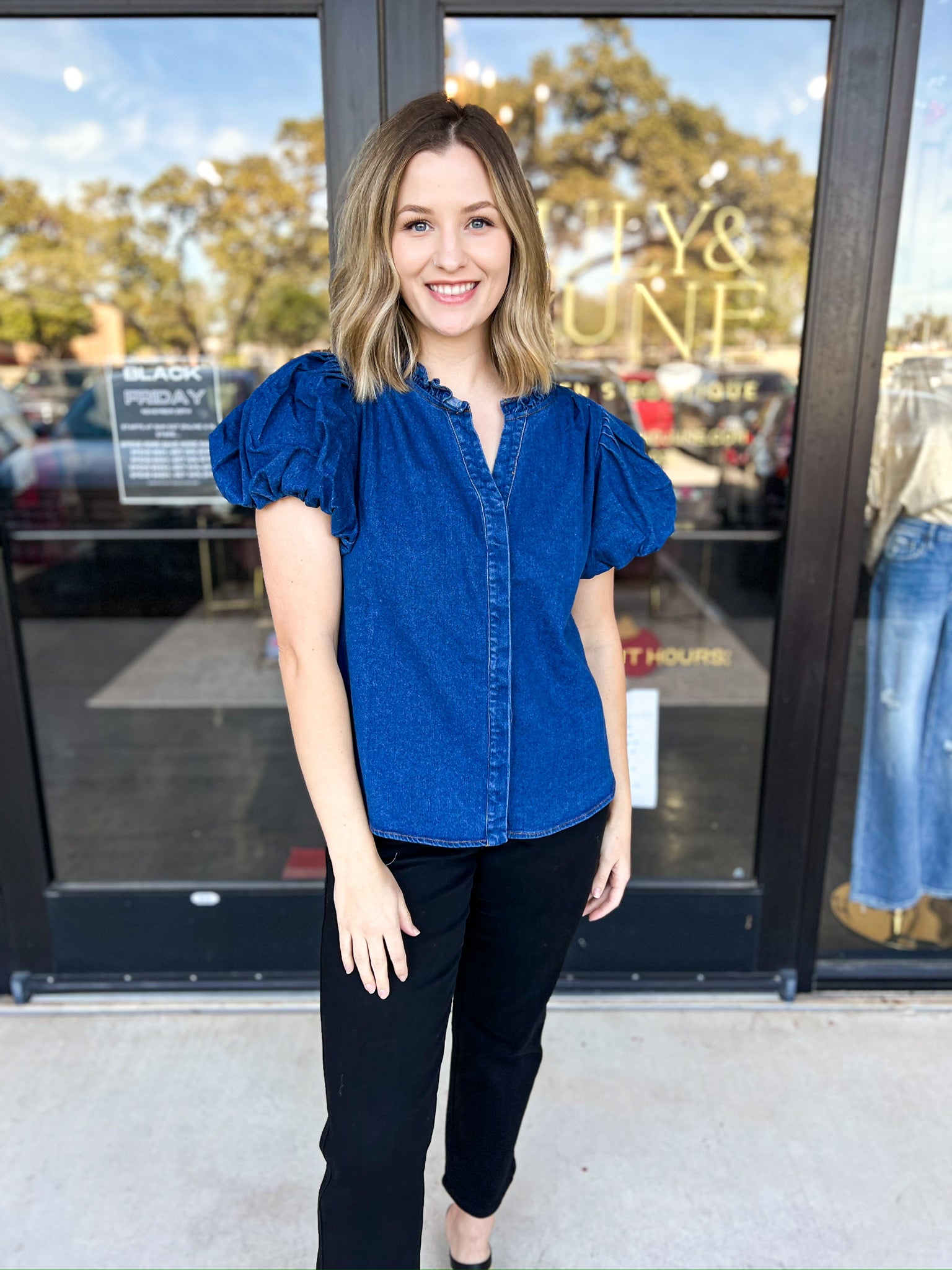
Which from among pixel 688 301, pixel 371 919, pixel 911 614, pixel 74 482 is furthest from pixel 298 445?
pixel 74 482

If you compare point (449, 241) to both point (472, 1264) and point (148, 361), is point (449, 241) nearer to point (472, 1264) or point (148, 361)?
point (148, 361)

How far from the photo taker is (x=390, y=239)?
1075 millimetres

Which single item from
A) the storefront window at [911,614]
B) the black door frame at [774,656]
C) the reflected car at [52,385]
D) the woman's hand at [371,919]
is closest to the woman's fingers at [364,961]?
the woman's hand at [371,919]

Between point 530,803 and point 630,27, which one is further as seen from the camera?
point 630,27

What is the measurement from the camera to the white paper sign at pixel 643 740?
2287mm

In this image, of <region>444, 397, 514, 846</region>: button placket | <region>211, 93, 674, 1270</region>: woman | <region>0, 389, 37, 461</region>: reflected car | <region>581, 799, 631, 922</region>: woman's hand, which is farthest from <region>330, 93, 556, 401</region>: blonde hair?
<region>0, 389, 37, 461</region>: reflected car

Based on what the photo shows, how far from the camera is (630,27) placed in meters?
4.11

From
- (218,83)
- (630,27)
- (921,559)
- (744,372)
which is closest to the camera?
(921,559)

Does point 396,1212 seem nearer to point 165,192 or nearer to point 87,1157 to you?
point 87,1157

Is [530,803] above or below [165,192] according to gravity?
below

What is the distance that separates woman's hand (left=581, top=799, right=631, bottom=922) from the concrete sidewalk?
511mm

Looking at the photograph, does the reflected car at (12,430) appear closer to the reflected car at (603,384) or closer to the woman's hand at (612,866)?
the reflected car at (603,384)

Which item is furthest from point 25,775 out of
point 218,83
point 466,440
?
point 218,83

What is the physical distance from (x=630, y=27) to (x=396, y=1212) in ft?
15.3
